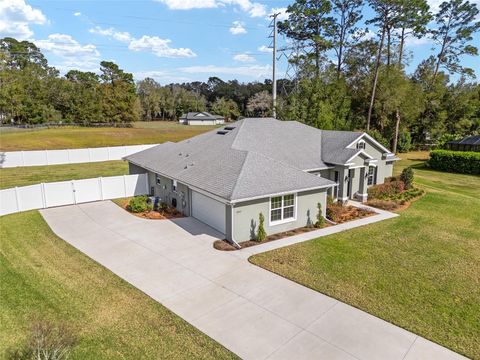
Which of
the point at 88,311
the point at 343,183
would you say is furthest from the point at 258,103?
the point at 88,311

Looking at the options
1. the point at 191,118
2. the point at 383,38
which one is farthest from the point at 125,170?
the point at 191,118

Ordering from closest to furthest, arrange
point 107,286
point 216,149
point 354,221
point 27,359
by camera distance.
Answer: point 27,359 → point 107,286 → point 354,221 → point 216,149

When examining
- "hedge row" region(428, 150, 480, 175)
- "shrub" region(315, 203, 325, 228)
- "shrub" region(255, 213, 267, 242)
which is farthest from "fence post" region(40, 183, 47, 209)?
"hedge row" region(428, 150, 480, 175)

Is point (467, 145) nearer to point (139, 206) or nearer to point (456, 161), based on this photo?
point (456, 161)

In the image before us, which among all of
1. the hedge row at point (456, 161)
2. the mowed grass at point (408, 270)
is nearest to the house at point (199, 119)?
the hedge row at point (456, 161)

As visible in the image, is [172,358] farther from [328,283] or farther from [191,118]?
[191,118]
